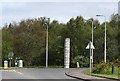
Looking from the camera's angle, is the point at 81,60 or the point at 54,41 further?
the point at 54,41

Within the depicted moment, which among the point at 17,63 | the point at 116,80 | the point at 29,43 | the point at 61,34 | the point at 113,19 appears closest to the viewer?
the point at 116,80

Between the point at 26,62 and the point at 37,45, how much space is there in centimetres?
475

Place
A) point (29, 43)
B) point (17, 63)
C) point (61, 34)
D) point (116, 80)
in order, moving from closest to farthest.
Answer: point (116, 80) → point (17, 63) → point (29, 43) → point (61, 34)

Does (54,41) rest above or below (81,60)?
above

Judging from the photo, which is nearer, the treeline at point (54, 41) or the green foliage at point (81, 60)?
the green foliage at point (81, 60)

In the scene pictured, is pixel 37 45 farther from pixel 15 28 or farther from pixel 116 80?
pixel 116 80

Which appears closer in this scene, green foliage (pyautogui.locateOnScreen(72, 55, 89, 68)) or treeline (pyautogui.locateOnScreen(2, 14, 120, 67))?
green foliage (pyautogui.locateOnScreen(72, 55, 89, 68))

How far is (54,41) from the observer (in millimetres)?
79625

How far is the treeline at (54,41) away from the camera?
73.7 metres

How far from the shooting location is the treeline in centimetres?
7369

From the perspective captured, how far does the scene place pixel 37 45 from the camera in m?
75.1

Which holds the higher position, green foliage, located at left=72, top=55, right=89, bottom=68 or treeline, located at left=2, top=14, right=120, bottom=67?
treeline, located at left=2, top=14, right=120, bottom=67

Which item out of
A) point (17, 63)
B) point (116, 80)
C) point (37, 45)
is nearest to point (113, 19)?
point (37, 45)

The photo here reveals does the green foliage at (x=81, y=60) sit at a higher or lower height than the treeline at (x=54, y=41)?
lower
